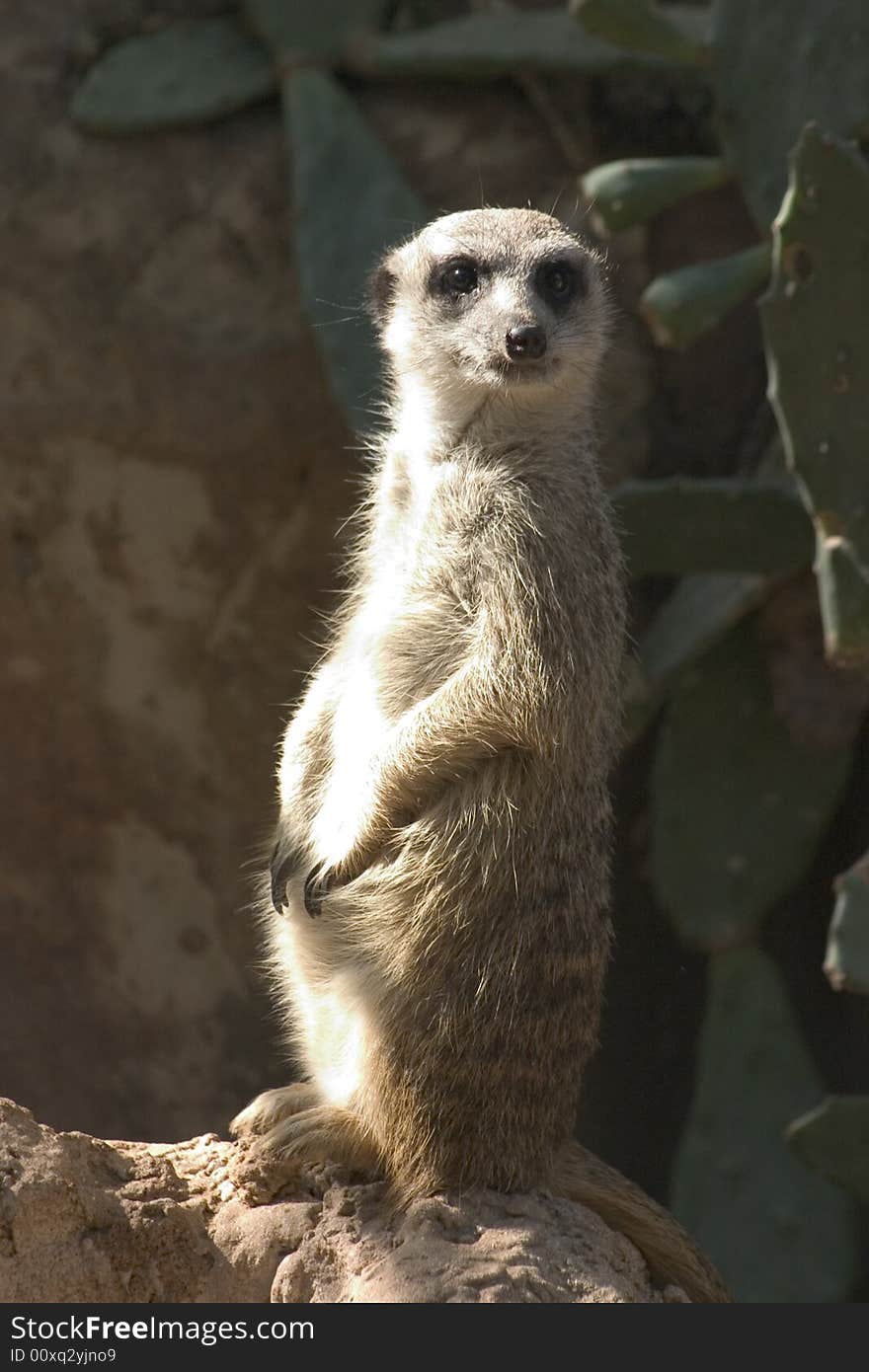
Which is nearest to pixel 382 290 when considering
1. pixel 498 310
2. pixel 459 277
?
pixel 459 277

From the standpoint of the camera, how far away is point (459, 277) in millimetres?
3086

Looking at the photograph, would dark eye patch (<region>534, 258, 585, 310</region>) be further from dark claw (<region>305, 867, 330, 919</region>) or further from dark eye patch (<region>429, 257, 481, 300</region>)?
dark claw (<region>305, 867, 330, 919</region>)

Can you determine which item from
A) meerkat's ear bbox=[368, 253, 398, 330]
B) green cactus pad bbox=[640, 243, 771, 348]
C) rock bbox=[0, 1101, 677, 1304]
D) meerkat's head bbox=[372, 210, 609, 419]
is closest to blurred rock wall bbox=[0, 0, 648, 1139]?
green cactus pad bbox=[640, 243, 771, 348]

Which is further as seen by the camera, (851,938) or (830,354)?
(830,354)

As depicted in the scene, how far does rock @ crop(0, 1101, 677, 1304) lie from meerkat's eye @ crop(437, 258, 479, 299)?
146 centimetres

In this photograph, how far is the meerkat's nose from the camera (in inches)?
110

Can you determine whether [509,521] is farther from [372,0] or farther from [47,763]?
[47,763]

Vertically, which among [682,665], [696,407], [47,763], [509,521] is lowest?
[509,521]

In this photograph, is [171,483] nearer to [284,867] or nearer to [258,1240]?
[284,867]

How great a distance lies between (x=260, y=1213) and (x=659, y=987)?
2.96m

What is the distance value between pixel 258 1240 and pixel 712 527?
7.28 feet

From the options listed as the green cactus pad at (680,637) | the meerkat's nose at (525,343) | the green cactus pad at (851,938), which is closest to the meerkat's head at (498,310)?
the meerkat's nose at (525,343)

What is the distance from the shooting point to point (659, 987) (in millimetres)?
5387

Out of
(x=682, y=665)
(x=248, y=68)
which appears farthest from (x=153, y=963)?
(x=248, y=68)
